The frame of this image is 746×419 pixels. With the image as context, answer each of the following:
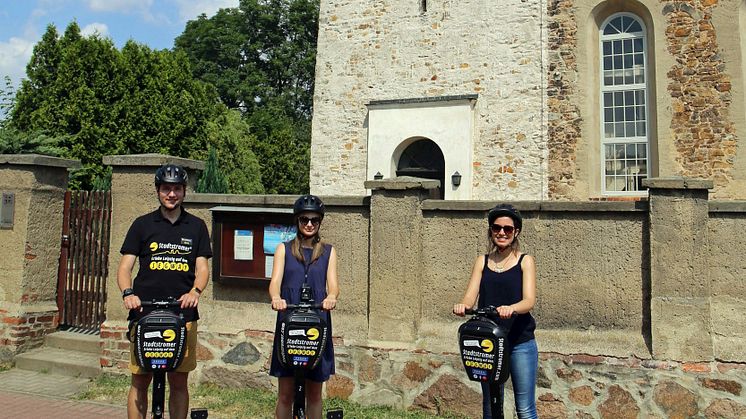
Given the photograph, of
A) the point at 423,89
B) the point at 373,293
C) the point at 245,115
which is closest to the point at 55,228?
the point at 373,293

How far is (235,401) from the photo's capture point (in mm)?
6441

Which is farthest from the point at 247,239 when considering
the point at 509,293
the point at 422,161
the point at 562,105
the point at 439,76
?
the point at 562,105

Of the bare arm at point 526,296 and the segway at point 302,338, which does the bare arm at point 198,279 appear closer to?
the segway at point 302,338

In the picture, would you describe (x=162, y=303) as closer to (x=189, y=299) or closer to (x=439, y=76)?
(x=189, y=299)

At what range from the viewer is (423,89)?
13.8m

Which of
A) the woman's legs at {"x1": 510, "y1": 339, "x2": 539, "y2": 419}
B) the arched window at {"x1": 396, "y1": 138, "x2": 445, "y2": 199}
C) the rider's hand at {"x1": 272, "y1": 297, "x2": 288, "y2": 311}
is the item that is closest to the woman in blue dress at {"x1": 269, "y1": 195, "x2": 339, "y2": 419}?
the rider's hand at {"x1": 272, "y1": 297, "x2": 288, "y2": 311}

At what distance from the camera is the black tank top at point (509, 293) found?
162 inches

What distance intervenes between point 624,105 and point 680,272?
822 cm

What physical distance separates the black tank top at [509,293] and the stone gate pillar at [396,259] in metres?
2.13

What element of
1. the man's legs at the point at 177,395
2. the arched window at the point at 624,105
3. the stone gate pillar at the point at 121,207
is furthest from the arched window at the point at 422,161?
the man's legs at the point at 177,395

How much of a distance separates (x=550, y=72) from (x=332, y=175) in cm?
539

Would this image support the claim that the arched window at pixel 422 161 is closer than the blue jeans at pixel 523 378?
No

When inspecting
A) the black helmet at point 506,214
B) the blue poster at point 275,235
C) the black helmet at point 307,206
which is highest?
the black helmet at point 307,206

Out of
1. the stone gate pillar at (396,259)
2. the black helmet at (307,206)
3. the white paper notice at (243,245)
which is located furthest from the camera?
the white paper notice at (243,245)
